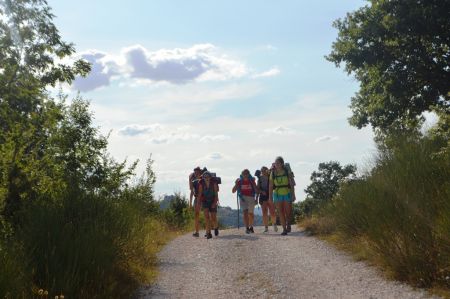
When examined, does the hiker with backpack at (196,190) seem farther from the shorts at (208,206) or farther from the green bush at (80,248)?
the green bush at (80,248)

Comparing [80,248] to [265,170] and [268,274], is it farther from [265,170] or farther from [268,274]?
[265,170]

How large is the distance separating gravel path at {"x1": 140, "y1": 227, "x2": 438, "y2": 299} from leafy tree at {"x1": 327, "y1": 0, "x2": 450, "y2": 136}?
436 inches

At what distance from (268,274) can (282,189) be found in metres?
6.06

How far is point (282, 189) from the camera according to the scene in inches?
564

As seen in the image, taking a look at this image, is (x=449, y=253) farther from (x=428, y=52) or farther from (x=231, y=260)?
(x=428, y=52)

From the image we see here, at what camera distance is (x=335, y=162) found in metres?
56.5

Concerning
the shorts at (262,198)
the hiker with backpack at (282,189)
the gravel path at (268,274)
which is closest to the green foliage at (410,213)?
the gravel path at (268,274)

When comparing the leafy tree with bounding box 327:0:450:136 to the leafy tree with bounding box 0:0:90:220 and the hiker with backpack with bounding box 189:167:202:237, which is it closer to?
the hiker with backpack with bounding box 189:167:202:237

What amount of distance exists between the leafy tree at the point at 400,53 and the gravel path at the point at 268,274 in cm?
1109

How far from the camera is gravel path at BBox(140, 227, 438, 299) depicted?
7.10 meters

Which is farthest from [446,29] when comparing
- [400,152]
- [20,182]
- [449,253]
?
[20,182]

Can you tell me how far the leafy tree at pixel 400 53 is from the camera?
20.2 meters

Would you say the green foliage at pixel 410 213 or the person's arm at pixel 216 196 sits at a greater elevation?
the person's arm at pixel 216 196

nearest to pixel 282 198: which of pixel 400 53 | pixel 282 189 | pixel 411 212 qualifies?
pixel 282 189
